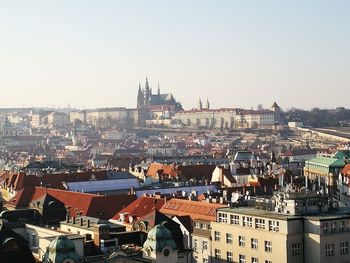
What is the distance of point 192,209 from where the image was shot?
6297 cm

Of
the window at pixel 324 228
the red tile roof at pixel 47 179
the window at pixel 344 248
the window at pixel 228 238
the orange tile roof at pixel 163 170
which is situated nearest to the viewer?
the window at pixel 324 228

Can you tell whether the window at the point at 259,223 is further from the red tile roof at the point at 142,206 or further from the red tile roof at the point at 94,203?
the red tile roof at the point at 94,203

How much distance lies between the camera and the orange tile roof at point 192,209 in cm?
5986

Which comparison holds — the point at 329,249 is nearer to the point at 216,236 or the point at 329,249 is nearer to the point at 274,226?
the point at 274,226

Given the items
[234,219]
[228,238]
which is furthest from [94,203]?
[234,219]

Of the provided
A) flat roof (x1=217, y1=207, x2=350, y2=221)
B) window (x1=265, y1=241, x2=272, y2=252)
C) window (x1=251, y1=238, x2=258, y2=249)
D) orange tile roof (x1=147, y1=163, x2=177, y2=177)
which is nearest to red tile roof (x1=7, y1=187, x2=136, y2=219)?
flat roof (x1=217, y1=207, x2=350, y2=221)

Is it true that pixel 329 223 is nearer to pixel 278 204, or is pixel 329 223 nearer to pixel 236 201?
pixel 278 204

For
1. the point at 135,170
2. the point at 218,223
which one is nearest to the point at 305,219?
the point at 218,223

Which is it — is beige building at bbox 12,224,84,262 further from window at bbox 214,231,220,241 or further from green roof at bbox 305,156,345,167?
green roof at bbox 305,156,345,167

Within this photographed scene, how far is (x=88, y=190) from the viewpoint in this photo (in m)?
92.6

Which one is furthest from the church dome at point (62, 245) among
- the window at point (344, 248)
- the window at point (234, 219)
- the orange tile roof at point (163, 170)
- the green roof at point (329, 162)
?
the green roof at point (329, 162)

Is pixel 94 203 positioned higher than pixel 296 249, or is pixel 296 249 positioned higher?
pixel 94 203

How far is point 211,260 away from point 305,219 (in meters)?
9.00

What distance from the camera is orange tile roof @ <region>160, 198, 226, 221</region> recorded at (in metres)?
59.9
